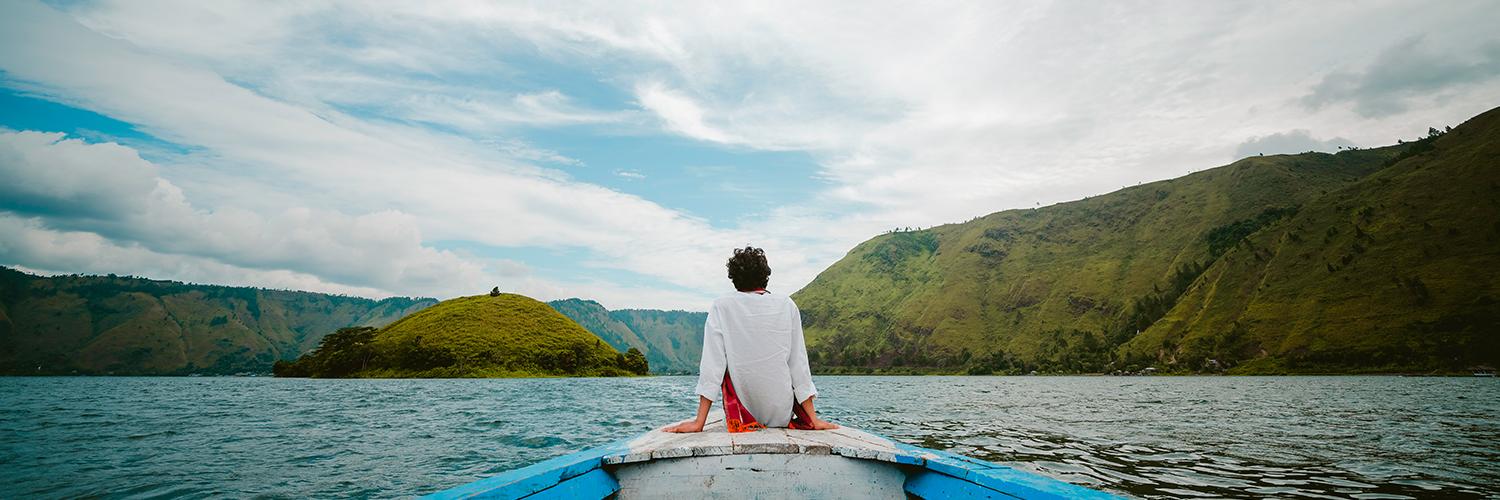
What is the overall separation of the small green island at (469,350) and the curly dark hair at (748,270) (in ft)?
A: 466

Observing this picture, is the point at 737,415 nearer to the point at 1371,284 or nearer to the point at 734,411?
the point at 734,411

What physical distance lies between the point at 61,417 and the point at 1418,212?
234 metres

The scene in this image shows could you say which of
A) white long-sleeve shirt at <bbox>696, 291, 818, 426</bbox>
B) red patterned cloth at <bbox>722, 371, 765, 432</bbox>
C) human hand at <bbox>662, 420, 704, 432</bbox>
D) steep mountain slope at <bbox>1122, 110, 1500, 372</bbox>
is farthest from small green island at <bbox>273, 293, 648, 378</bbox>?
steep mountain slope at <bbox>1122, 110, 1500, 372</bbox>

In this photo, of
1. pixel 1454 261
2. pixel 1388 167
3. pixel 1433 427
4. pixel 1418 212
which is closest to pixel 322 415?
pixel 1433 427

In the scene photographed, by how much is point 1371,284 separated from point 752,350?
20387 cm

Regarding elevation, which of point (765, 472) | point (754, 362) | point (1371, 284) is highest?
point (1371, 284)

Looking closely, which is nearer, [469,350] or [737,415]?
[737,415]

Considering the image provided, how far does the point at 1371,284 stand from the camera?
15025cm

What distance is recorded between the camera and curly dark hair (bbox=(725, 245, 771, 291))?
277 inches

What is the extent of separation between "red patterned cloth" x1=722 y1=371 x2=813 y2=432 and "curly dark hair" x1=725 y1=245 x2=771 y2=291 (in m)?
1.03

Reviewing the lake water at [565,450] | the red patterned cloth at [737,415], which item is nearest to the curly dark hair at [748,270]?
the red patterned cloth at [737,415]

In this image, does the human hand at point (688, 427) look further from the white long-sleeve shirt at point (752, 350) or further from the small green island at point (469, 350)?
the small green island at point (469, 350)

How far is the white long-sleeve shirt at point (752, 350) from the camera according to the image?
6520 mm

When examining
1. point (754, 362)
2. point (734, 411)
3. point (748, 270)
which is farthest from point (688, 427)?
point (748, 270)
